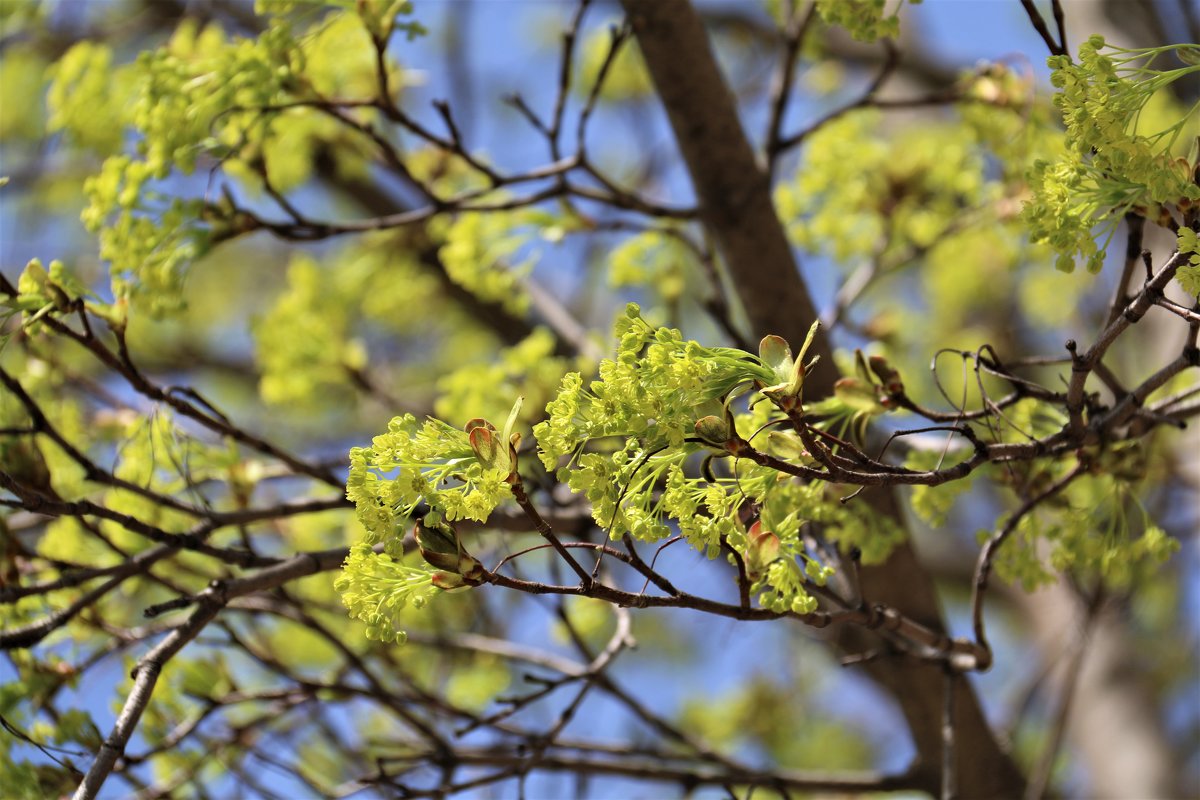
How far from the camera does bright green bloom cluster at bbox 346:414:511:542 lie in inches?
38.0

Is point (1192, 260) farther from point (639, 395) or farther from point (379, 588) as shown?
point (379, 588)

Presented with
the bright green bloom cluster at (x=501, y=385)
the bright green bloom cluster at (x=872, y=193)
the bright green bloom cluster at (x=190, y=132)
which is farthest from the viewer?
the bright green bloom cluster at (x=872, y=193)

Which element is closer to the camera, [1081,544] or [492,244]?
[1081,544]

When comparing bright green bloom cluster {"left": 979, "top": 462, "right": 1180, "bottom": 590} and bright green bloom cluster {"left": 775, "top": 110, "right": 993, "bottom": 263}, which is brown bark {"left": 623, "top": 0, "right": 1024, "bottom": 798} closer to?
bright green bloom cluster {"left": 979, "top": 462, "right": 1180, "bottom": 590}

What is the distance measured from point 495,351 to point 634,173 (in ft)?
2.93

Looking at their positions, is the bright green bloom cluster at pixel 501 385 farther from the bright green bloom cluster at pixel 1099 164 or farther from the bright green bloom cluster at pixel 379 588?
the bright green bloom cluster at pixel 1099 164

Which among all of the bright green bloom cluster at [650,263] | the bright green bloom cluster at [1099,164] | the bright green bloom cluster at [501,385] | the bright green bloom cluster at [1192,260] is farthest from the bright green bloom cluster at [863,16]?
the bright green bloom cluster at [501,385]

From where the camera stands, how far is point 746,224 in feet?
5.93

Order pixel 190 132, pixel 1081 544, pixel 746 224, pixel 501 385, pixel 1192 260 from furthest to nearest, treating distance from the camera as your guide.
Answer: pixel 501 385, pixel 746 224, pixel 190 132, pixel 1081 544, pixel 1192 260

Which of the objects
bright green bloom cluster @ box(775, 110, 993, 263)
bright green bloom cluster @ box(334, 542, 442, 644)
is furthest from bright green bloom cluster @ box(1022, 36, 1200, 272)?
bright green bloom cluster @ box(775, 110, 993, 263)

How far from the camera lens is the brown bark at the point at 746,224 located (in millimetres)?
1729

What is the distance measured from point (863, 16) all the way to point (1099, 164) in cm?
46

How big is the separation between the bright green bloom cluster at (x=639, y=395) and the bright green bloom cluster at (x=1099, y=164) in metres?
0.36

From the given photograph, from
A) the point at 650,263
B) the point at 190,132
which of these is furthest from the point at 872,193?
the point at 190,132
